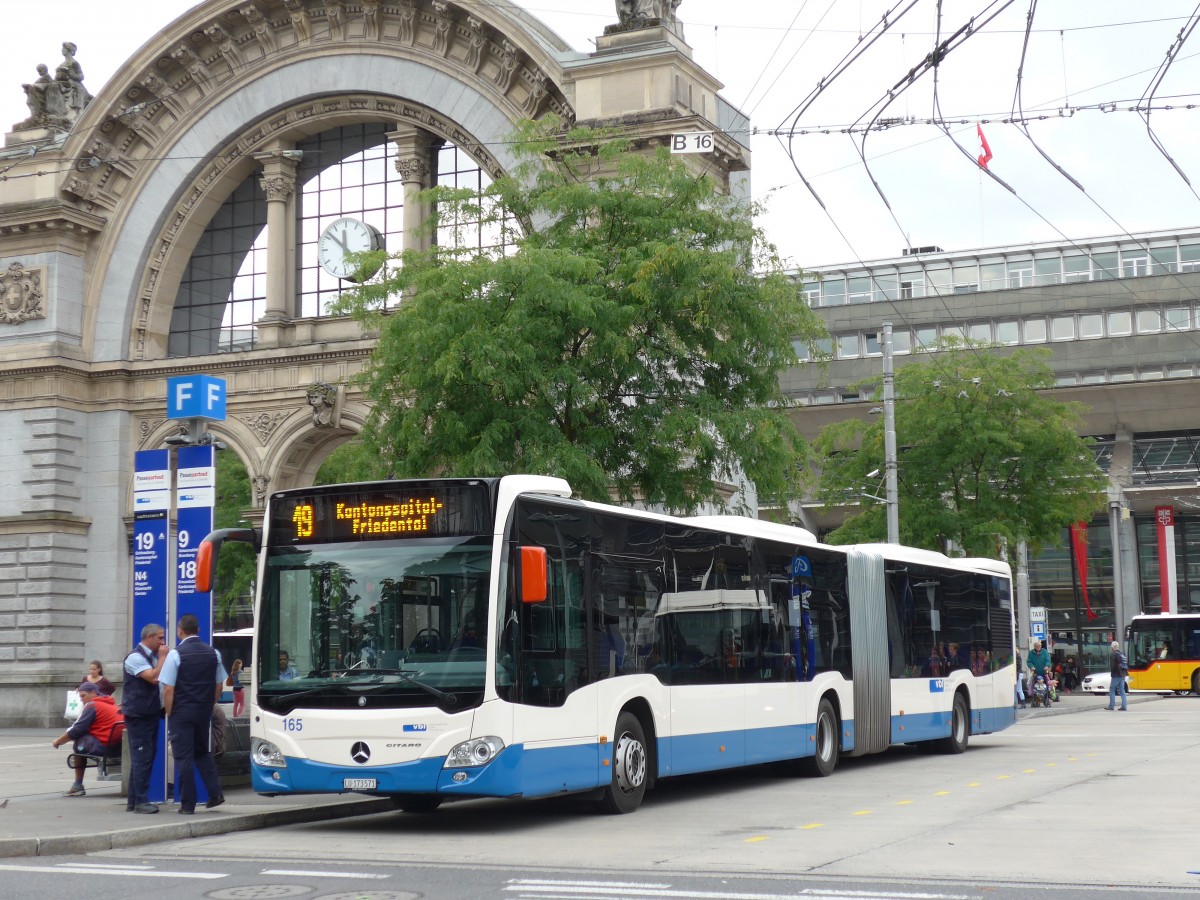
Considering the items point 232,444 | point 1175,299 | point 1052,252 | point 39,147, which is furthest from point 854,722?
point 1052,252

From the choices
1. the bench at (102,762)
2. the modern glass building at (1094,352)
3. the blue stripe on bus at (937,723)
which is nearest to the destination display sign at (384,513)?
the bench at (102,762)

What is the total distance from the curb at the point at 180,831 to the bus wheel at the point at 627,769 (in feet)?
8.07

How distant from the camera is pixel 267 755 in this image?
13.7 meters

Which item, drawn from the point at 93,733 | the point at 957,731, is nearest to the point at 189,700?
the point at 93,733

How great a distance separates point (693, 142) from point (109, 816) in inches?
697

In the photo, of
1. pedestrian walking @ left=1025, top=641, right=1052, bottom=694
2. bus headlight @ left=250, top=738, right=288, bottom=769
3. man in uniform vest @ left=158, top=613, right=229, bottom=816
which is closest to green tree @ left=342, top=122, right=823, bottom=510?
man in uniform vest @ left=158, top=613, right=229, bottom=816

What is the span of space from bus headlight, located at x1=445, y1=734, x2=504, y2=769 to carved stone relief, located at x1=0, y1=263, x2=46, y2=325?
1068 inches

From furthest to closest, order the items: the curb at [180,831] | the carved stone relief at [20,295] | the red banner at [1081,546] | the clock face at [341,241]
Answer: the red banner at [1081,546] < the carved stone relief at [20,295] < the clock face at [341,241] < the curb at [180,831]

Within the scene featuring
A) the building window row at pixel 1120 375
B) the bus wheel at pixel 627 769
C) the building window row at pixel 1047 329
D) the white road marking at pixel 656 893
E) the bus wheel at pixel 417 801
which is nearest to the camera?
the white road marking at pixel 656 893

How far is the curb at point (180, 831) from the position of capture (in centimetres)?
1212

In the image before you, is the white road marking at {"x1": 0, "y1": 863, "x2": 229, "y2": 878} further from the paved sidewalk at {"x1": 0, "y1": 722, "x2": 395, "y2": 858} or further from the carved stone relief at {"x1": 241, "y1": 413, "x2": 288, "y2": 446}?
the carved stone relief at {"x1": 241, "y1": 413, "x2": 288, "y2": 446}

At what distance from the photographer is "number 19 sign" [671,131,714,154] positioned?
→ 28359 millimetres

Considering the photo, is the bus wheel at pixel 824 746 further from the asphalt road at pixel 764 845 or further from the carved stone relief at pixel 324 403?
the carved stone relief at pixel 324 403

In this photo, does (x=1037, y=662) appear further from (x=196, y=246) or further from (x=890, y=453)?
(x=196, y=246)
